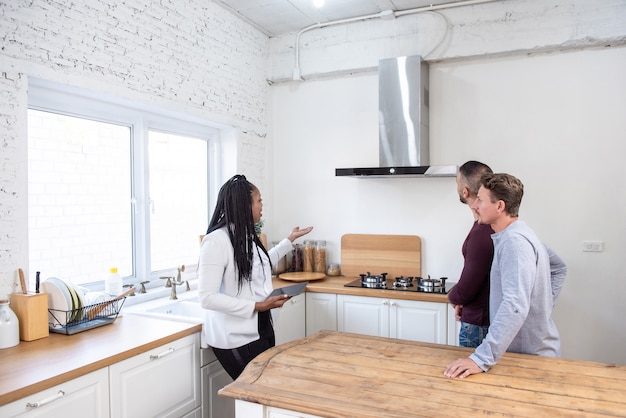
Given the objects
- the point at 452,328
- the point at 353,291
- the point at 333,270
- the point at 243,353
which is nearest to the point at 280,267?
the point at 333,270

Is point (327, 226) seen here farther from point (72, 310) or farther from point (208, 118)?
point (72, 310)

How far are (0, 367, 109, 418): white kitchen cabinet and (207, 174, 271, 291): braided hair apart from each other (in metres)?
0.72

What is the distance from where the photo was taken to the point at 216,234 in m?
2.19

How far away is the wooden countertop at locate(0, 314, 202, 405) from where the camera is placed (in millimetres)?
1604

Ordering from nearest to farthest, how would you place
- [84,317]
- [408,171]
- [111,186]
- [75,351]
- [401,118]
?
[75,351] → [84,317] → [111,186] → [408,171] → [401,118]

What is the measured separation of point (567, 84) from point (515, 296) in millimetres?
2296

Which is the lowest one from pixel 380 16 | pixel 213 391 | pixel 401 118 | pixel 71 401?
pixel 213 391

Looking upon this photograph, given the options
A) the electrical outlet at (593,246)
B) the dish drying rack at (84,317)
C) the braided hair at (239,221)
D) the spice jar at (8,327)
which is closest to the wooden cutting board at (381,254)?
the electrical outlet at (593,246)

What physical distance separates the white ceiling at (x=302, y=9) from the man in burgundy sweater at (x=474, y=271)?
180 centimetres

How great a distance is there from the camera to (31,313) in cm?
204

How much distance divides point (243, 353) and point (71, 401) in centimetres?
78

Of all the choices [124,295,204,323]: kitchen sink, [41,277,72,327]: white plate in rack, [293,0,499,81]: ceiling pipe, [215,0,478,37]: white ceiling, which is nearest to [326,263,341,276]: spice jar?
[124,295,204,323]: kitchen sink

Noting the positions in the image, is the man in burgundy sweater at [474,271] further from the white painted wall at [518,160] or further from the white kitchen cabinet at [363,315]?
the white painted wall at [518,160]

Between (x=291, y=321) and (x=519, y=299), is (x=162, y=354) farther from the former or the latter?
(x=519, y=299)
